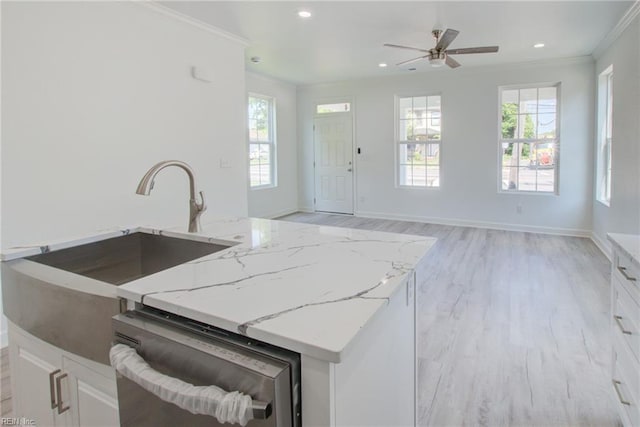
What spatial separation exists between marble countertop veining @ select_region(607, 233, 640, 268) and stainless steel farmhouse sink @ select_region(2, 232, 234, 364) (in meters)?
1.49

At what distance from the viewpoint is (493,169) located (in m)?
6.14

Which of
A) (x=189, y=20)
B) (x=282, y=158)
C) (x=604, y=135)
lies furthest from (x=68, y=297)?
(x=282, y=158)

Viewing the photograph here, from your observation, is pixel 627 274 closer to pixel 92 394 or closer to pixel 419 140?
pixel 92 394

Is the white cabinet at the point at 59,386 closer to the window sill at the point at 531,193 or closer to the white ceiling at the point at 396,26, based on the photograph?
the white ceiling at the point at 396,26

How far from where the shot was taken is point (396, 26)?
4117 mm

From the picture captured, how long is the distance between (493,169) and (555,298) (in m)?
3.25

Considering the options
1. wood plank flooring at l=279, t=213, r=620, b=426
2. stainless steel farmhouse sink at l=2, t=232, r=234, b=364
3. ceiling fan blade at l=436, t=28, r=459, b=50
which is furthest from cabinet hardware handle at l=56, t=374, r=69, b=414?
ceiling fan blade at l=436, t=28, r=459, b=50

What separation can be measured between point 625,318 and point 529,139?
5.08 meters

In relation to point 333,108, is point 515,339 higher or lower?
lower

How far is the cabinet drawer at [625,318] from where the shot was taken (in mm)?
1396

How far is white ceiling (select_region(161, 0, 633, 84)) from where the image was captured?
3.56 metres

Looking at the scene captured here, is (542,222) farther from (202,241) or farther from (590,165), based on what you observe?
(202,241)

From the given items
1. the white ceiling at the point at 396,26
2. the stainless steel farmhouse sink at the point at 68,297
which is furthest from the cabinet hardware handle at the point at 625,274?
the white ceiling at the point at 396,26

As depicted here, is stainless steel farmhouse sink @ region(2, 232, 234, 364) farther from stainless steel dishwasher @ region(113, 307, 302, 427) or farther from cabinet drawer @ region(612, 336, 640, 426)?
cabinet drawer @ region(612, 336, 640, 426)
